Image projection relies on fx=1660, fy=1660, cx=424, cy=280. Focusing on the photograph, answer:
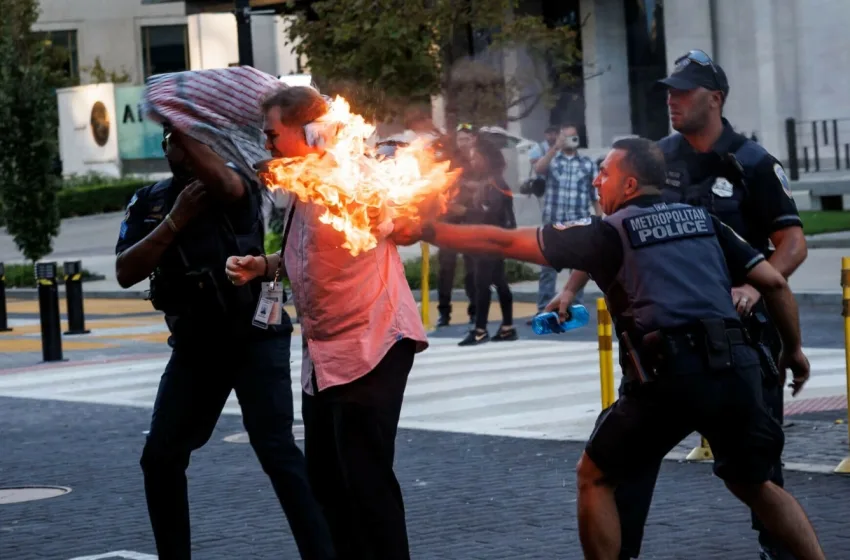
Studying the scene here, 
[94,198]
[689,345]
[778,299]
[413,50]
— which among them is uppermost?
[413,50]

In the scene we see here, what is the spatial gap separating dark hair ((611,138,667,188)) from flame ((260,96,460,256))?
0.70 m

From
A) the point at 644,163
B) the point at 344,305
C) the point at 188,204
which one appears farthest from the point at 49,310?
the point at 644,163

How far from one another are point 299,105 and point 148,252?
0.97m

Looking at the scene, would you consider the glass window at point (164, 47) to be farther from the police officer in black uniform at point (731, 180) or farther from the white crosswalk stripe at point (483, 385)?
the police officer in black uniform at point (731, 180)

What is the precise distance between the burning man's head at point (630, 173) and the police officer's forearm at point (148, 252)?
1.64 metres

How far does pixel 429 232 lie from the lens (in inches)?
207

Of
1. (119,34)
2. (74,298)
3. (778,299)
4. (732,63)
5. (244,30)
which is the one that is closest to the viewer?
(778,299)

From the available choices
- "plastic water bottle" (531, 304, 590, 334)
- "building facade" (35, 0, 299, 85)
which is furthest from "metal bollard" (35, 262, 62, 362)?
"building facade" (35, 0, 299, 85)

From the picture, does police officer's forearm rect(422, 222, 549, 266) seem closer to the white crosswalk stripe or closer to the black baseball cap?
the black baseball cap

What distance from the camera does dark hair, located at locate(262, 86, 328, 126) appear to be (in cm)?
562

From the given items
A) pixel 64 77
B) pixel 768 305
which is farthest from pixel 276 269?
pixel 64 77

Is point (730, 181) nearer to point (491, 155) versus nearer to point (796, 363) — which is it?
point (796, 363)

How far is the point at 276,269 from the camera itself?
6.11 m

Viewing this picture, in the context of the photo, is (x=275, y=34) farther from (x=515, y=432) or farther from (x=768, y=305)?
(x=768, y=305)
